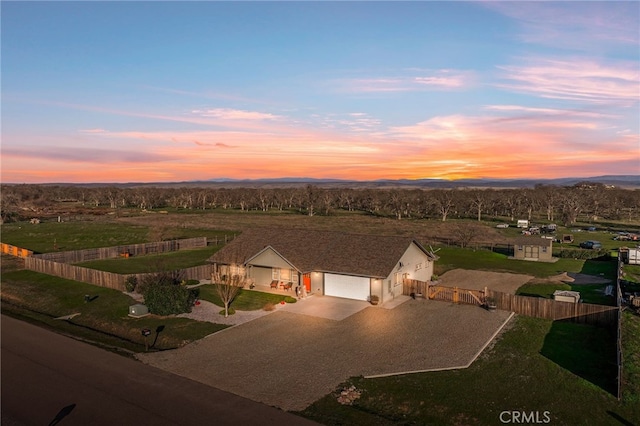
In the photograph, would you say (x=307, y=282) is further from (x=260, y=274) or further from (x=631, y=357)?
(x=631, y=357)

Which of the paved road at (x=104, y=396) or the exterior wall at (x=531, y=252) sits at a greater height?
the exterior wall at (x=531, y=252)

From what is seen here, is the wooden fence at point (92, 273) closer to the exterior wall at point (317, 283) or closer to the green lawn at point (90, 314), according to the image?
the green lawn at point (90, 314)

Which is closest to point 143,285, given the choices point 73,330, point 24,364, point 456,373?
point 73,330

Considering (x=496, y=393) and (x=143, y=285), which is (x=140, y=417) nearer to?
(x=496, y=393)

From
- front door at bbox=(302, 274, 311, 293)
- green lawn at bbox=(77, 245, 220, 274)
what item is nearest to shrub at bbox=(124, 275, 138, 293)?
green lawn at bbox=(77, 245, 220, 274)

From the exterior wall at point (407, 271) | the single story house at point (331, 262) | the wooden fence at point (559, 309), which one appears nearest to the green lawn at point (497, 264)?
the exterior wall at point (407, 271)

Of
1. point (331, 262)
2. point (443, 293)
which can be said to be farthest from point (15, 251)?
point (443, 293)
